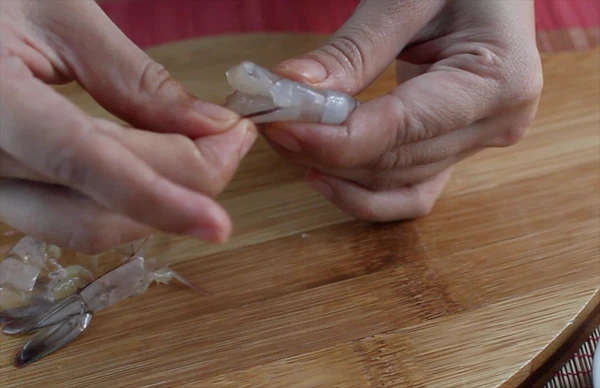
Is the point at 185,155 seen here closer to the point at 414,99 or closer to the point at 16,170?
the point at 16,170

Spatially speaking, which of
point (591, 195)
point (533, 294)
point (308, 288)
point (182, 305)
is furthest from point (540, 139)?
point (182, 305)

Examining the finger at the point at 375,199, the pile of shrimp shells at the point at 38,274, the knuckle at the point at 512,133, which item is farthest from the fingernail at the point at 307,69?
the pile of shrimp shells at the point at 38,274

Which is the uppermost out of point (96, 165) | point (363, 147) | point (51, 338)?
point (96, 165)

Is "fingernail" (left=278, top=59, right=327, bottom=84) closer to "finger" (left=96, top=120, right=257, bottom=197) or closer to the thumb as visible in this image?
the thumb

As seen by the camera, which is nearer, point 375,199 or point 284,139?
point 284,139

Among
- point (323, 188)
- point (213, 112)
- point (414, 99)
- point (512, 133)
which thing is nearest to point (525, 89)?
point (512, 133)

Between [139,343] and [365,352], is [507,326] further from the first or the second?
[139,343]

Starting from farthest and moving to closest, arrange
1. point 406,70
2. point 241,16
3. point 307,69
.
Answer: point 241,16
point 406,70
point 307,69
